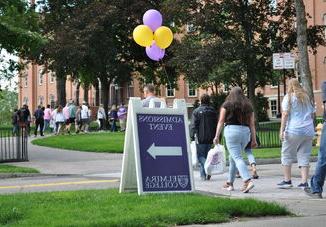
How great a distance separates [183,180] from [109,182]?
3.70 m

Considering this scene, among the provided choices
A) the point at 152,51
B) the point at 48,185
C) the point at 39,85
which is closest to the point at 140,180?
the point at 48,185

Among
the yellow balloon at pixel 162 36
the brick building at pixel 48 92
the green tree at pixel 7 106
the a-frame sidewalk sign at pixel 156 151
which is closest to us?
the a-frame sidewalk sign at pixel 156 151

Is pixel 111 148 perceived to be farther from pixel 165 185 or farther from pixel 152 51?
pixel 165 185

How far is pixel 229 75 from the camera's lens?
46094mm

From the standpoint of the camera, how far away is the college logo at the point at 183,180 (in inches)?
384

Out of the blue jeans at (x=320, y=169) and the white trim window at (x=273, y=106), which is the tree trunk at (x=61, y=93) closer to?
the white trim window at (x=273, y=106)

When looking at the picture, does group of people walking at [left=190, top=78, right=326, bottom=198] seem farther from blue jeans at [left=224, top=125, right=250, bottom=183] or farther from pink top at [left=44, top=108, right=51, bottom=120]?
pink top at [left=44, top=108, right=51, bottom=120]

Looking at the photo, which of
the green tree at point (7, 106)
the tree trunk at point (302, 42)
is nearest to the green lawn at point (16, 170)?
the tree trunk at point (302, 42)

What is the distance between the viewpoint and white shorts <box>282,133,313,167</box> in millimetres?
10703

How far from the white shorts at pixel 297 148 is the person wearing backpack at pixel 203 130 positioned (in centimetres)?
238

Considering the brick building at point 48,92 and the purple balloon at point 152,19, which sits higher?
the brick building at point 48,92

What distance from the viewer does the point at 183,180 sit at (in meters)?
9.78

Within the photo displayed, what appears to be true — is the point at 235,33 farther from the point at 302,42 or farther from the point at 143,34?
the point at 143,34

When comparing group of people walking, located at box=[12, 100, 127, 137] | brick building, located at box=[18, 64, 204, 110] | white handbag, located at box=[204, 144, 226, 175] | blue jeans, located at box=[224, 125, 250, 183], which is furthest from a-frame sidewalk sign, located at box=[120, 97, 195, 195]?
brick building, located at box=[18, 64, 204, 110]
